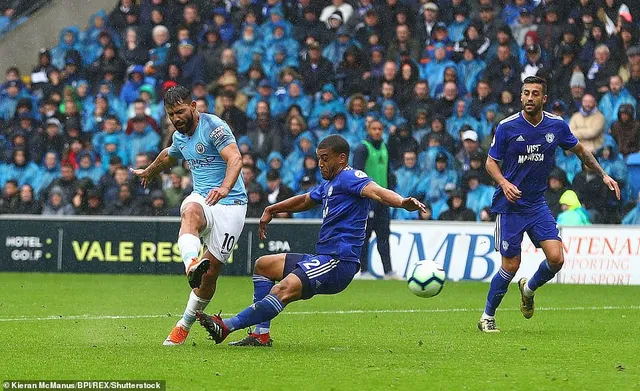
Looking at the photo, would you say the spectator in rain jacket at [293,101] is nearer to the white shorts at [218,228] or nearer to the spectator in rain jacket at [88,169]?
the spectator in rain jacket at [88,169]

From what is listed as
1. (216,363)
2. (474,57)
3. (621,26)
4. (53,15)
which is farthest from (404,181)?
(216,363)

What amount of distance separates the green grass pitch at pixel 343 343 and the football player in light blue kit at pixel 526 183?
1.64ft

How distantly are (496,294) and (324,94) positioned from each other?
11015mm

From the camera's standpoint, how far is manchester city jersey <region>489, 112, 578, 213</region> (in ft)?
36.6

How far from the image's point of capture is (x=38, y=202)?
21.8 m

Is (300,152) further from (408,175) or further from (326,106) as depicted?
(408,175)

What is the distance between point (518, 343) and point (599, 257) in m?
9.06

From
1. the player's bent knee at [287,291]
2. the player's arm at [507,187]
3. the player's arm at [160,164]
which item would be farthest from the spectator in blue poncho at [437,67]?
the player's bent knee at [287,291]

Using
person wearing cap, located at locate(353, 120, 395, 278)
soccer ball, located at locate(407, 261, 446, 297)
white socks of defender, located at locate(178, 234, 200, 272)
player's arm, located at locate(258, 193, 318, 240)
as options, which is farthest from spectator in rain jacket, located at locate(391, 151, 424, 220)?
white socks of defender, located at locate(178, 234, 200, 272)

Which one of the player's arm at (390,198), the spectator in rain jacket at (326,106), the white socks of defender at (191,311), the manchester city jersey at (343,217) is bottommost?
the white socks of defender at (191,311)

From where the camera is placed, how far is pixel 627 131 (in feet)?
64.1

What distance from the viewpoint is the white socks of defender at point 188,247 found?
8.91 m

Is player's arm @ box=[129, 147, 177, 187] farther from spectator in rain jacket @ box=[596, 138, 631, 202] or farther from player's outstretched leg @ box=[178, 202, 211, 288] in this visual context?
spectator in rain jacket @ box=[596, 138, 631, 202]

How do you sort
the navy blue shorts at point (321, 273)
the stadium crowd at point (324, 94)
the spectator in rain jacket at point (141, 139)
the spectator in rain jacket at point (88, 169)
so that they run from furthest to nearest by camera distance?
the spectator in rain jacket at point (141, 139), the spectator in rain jacket at point (88, 169), the stadium crowd at point (324, 94), the navy blue shorts at point (321, 273)
